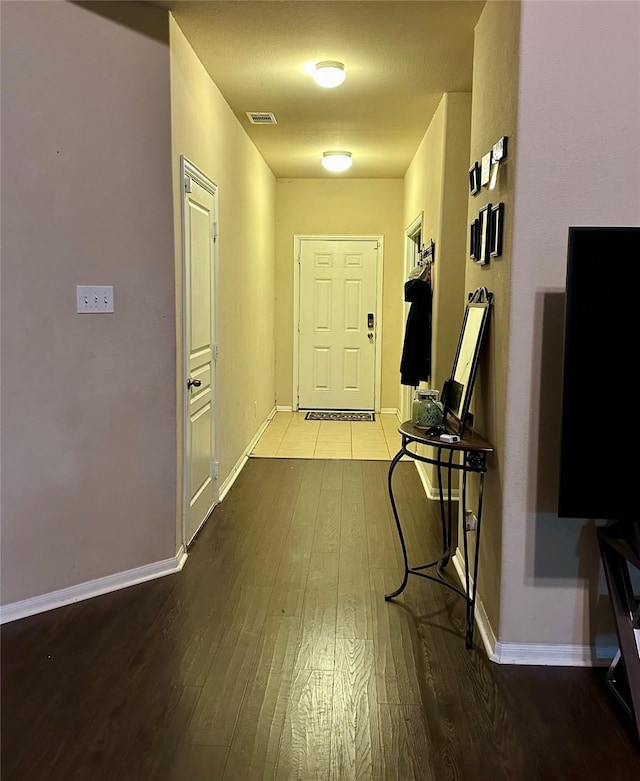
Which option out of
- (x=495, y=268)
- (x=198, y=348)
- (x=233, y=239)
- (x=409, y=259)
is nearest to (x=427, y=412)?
(x=495, y=268)

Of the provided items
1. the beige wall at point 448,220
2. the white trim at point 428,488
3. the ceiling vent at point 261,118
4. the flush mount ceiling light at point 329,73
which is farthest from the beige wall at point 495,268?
the ceiling vent at point 261,118

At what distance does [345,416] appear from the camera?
7023 mm

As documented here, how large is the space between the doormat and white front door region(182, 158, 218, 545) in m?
2.99

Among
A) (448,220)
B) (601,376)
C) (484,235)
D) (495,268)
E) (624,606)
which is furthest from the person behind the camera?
(448,220)

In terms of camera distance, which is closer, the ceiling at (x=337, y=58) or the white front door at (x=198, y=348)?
the ceiling at (x=337, y=58)

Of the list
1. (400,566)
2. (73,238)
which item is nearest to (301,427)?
(400,566)

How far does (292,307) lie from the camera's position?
7.18 metres

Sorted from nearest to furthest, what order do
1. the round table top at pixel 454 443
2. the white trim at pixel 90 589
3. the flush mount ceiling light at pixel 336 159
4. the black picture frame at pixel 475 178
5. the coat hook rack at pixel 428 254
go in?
the round table top at pixel 454 443 → the white trim at pixel 90 589 → the black picture frame at pixel 475 178 → the coat hook rack at pixel 428 254 → the flush mount ceiling light at pixel 336 159

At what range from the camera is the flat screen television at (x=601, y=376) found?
1889mm

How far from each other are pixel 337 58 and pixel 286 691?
303 centimetres

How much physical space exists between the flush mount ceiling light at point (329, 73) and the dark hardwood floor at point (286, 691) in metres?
2.57

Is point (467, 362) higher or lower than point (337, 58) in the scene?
lower

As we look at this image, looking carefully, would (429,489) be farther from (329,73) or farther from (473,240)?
(329,73)

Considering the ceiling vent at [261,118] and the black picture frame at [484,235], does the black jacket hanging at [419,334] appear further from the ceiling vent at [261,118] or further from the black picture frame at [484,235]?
the black picture frame at [484,235]
